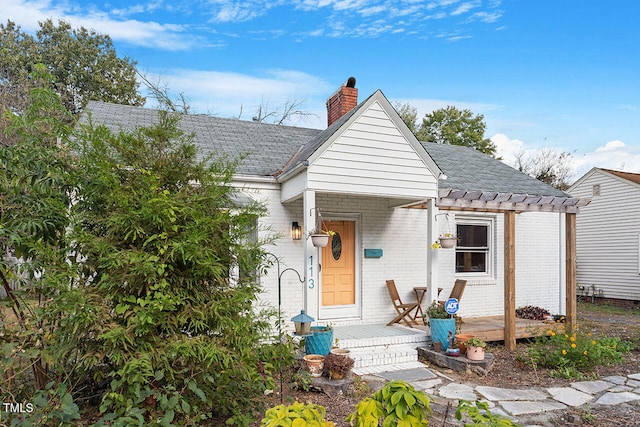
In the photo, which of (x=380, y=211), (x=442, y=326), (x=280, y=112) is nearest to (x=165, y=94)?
(x=280, y=112)

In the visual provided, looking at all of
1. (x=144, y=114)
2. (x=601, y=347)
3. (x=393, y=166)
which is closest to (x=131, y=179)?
(x=393, y=166)

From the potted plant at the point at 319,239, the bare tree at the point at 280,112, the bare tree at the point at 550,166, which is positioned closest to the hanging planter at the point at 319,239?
the potted plant at the point at 319,239

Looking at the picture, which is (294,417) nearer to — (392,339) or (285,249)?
(392,339)

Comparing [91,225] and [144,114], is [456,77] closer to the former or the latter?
[144,114]

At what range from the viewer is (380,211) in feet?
28.8

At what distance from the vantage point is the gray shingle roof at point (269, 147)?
8.21 meters

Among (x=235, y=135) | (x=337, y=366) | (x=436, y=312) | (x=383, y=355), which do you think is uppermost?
(x=235, y=135)

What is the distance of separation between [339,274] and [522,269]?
5.00 metres

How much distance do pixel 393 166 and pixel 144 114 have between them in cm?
605

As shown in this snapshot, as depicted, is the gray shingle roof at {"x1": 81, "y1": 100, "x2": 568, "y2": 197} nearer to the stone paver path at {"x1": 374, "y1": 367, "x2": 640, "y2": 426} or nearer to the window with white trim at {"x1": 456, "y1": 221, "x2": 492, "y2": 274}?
the window with white trim at {"x1": 456, "y1": 221, "x2": 492, "y2": 274}

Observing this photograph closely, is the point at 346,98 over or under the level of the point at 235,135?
over

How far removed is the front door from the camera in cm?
830

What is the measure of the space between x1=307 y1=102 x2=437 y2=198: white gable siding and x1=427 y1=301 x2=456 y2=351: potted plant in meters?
2.16

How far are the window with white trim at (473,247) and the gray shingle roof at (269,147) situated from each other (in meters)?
0.99
